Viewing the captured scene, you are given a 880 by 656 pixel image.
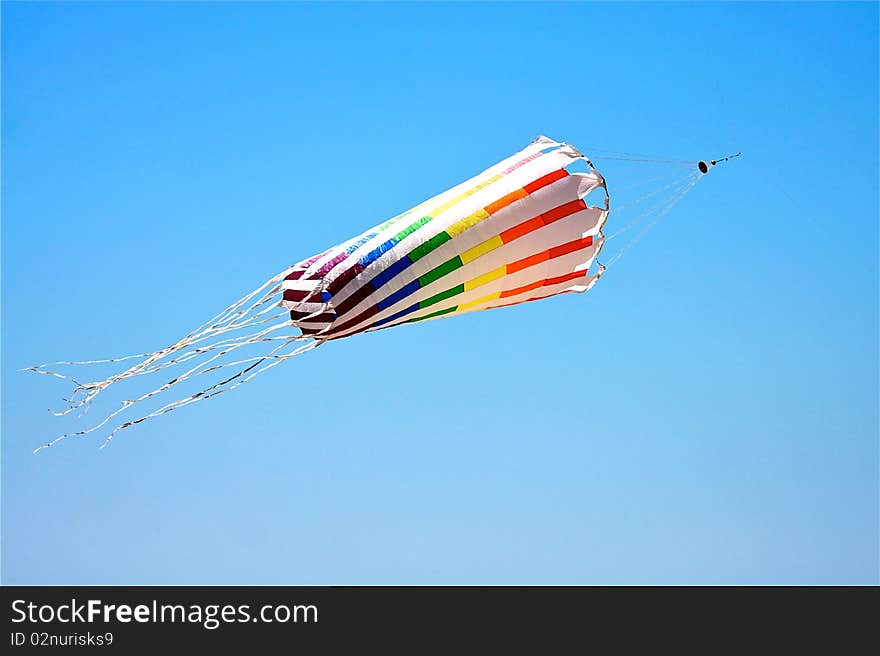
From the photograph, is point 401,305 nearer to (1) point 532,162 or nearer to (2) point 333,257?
(2) point 333,257

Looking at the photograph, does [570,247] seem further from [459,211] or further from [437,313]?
[437,313]

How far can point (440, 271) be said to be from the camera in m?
33.2

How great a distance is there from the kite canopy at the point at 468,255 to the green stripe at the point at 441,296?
2 centimetres

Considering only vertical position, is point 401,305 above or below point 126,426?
above

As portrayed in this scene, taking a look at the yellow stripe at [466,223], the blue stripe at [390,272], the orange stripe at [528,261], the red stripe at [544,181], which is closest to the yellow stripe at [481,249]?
the yellow stripe at [466,223]

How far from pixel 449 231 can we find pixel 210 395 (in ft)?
22.9

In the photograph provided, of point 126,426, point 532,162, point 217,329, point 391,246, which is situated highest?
point 532,162

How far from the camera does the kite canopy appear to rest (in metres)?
31.6

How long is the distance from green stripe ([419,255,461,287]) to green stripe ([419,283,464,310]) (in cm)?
51

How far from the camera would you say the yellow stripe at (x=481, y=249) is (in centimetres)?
3356

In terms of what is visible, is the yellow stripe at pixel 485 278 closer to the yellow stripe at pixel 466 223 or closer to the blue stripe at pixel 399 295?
the yellow stripe at pixel 466 223

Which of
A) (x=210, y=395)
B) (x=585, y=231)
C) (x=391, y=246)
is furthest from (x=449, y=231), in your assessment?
(x=210, y=395)

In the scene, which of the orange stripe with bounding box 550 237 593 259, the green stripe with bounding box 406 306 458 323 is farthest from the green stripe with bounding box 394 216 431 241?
the orange stripe with bounding box 550 237 593 259

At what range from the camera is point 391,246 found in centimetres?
3231
